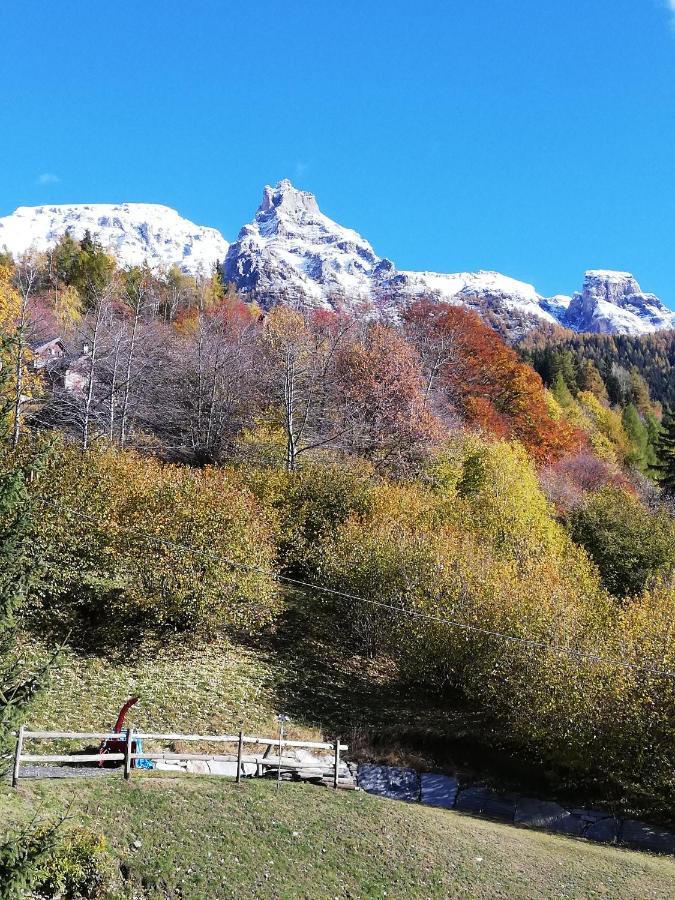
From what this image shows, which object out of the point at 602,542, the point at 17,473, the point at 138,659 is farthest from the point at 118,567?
the point at 602,542

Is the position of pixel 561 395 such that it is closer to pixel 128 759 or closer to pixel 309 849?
pixel 309 849

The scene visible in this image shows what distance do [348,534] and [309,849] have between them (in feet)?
65.3

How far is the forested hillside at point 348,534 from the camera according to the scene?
24.1 meters

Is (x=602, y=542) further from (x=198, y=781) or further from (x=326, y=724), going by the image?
(x=198, y=781)

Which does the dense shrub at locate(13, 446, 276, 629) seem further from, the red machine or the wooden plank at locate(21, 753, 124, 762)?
the wooden plank at locate(21, 753, 124, 762)

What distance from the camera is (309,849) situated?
16031 mm

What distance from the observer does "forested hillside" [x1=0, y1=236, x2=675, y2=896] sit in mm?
24141

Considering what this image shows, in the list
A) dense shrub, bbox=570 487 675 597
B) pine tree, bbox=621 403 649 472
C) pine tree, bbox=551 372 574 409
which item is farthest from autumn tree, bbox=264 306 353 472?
pine tree, bbox=621 403 649 472

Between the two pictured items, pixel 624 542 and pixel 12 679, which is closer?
pixel 12 679

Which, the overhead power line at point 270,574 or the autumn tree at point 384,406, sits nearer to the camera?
the overhead power line at point 270,574

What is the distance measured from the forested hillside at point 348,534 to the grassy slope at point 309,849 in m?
4.75

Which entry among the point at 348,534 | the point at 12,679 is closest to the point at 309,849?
the point at 12,679

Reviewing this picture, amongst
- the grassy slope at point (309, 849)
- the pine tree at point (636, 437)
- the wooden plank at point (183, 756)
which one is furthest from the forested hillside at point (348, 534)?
the pine tree at point (636, 437)

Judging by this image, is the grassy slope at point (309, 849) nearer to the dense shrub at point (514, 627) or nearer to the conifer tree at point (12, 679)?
the conifer tree at point (12, 679)
